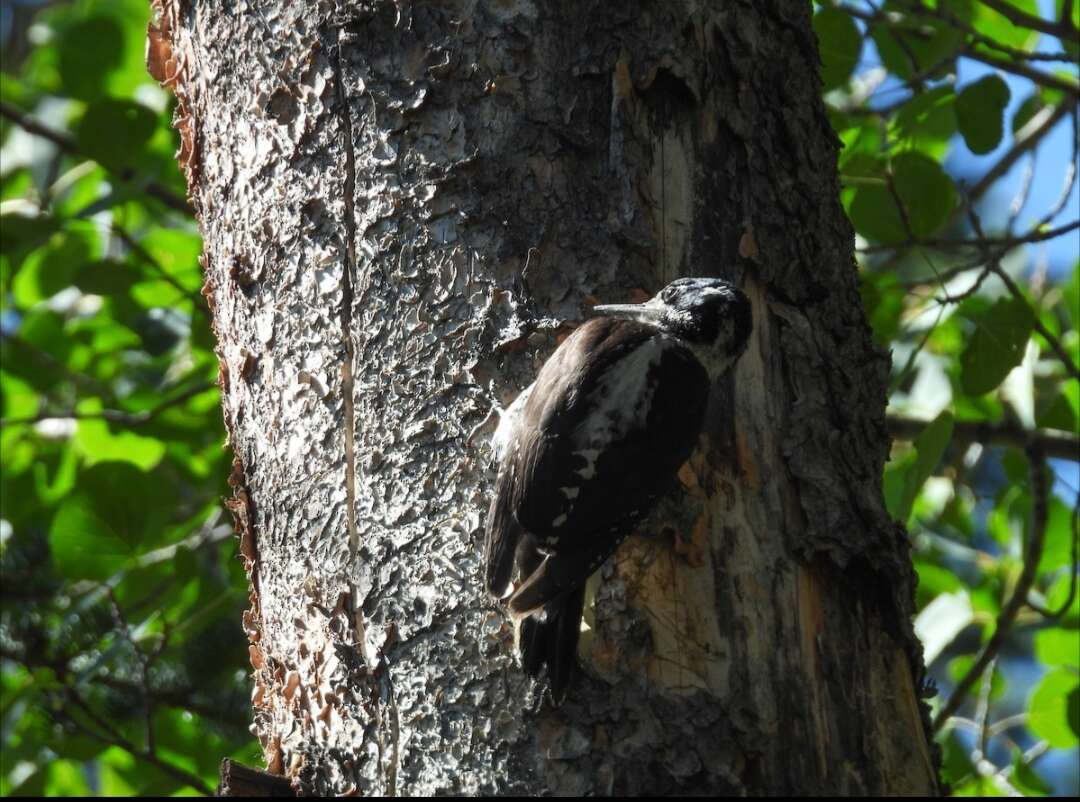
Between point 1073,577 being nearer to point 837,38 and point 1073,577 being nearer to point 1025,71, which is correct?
point 1025,71

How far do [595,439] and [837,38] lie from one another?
1.83 m

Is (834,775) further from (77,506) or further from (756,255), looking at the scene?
(77,506)

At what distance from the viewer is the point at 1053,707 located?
12.3ft

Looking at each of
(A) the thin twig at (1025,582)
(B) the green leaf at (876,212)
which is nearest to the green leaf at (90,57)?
(B) the green leaf at (876,212)

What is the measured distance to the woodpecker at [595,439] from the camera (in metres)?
2.28

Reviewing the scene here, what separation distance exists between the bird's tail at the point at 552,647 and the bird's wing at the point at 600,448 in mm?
53

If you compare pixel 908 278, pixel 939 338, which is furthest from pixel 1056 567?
pixel 908 278

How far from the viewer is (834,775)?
2.15 m

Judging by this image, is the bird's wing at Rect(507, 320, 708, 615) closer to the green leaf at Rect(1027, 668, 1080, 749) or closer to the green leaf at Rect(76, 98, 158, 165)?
the green leaf at Rect(1027, 668, 1080, 749)

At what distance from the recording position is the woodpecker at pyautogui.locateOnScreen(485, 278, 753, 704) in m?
2.28

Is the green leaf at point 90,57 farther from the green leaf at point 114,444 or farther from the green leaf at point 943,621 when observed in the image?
the green leaf at point 943,621

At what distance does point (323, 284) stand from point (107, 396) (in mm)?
2499

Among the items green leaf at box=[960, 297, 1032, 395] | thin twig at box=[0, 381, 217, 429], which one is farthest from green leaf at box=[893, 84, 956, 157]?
thin twig at box=[0, 381, 217, 429]

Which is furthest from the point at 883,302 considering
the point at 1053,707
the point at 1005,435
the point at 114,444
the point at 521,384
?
the point at 114,444
